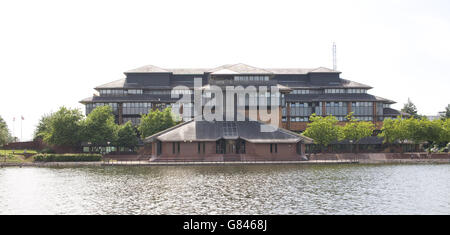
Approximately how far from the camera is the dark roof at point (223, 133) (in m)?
75.7

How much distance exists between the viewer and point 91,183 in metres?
45.6

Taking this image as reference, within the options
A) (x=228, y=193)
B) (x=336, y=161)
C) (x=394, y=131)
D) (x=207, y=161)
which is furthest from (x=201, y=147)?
(x=394, y=131)

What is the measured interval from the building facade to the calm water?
51494 mm

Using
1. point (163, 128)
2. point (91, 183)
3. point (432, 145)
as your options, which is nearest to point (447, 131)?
point (432, 145)

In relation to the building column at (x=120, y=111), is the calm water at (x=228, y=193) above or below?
below

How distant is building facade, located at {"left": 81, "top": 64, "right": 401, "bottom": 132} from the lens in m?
104

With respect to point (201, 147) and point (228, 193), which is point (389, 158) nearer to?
point (201, 147)

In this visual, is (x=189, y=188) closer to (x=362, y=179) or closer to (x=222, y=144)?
(x=362, y=179)

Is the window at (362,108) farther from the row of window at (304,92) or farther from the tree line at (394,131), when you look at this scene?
the tree line at (394,131)

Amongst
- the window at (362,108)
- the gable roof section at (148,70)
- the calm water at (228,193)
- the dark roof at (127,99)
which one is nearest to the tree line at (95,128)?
the dark roof at (127,99)

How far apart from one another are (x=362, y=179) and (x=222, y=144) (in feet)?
115

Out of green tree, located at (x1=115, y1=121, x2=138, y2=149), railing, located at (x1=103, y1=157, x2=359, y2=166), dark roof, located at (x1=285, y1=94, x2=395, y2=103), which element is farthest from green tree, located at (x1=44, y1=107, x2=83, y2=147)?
dark roof, located at (x1=285, y1=94, x2=395, y2=103)
